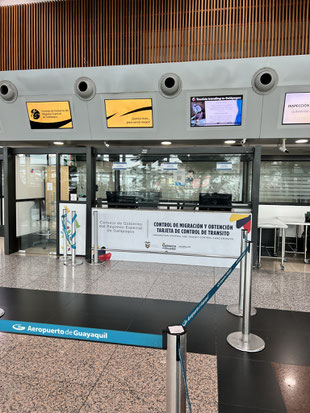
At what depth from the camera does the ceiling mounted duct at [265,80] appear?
532cm

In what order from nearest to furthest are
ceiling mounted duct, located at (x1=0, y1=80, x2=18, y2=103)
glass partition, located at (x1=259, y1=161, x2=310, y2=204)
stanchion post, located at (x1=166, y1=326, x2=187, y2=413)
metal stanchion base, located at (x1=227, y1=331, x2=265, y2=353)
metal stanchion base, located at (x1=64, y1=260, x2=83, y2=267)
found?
stanchion post, located at (x1=166, y1=326, x2=187, y2=413), metal stanchion base, located at (x1=227, y1=331, x2=265, y2=353), metal stanchion base, located at (x1=64, y1=260, x2=83, y2=267), ceiling mounted duct, located at (x1=0, y1=80, x2=18, y2=103), glass partition, located at (x1=259, y1=161, x2=310, y2=204)

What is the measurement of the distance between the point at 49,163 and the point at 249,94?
4.49m

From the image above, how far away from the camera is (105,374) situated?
86.5 inches

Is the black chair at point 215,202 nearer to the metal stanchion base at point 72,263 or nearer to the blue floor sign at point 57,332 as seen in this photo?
the metal stanchion base at point 72,263

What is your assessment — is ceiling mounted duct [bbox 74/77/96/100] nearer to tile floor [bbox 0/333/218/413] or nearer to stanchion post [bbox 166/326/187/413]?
tile floor [bbox 0/333/218/413]

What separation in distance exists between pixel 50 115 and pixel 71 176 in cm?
161

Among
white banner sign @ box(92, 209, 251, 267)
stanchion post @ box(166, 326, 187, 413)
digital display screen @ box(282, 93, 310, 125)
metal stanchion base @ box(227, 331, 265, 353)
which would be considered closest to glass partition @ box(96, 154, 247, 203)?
white banner sign @ box(92, 209, 251, 267)

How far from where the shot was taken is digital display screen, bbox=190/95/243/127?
575 centimetres

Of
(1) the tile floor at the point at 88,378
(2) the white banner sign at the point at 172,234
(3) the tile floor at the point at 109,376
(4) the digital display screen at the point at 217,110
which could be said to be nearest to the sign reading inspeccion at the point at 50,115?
(2) the white banner sign at the point at 172,234

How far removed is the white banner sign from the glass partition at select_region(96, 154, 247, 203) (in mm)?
511

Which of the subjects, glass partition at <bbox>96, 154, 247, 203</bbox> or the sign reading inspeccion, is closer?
glass partition at <bbox>96, 154, 247, 203</bbox>

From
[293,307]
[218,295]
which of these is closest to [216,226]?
[218,295]

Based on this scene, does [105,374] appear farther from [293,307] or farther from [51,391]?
[293,307]

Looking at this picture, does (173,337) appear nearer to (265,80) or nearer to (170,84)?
(170,84)
